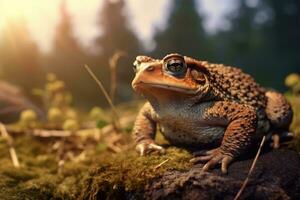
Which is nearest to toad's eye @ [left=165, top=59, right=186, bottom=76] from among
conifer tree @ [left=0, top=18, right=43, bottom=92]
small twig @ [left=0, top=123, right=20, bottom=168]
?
small twig @ [left=0, top=123, right=20, bottom=168]

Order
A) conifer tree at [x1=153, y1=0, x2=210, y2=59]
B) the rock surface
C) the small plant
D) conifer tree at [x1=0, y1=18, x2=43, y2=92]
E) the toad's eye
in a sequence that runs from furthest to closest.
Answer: conifer tree at [x1=0, y1=18, x2=43, y2=92] < conifer tree at [x1=153, y1=0, x2=210, y2=59] < the small plant < the toad's eye < the rock surface

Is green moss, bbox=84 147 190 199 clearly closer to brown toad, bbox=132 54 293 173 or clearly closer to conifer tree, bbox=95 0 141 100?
brown toad, bbox=132 54 293 173

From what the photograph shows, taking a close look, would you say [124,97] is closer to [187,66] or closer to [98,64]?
[98,64]

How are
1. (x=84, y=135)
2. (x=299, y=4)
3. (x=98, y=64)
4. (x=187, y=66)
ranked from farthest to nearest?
(x=299, y=4), (x=98, y=64), (x=84, y=135), (x=187, y=66)

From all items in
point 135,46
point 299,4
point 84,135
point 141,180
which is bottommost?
point 141,180

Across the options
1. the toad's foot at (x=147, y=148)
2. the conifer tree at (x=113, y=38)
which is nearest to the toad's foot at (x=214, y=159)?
the toad's foot at (x=147, y=148)

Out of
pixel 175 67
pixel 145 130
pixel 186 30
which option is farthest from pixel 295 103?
pixel 175 67

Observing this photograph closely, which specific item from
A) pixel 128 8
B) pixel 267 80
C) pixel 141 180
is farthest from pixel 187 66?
pixel 267 80
